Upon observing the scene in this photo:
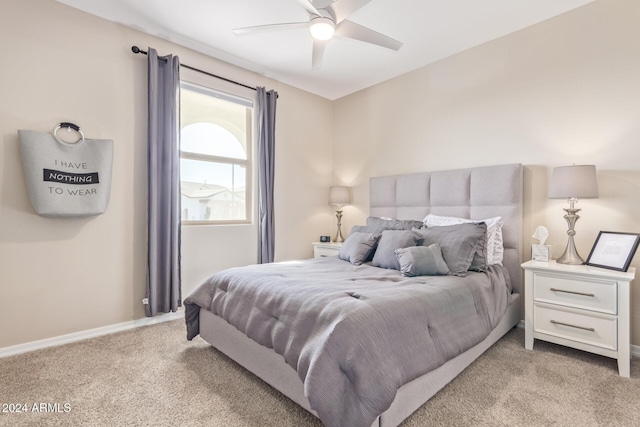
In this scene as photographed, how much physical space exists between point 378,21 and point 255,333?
2.78m

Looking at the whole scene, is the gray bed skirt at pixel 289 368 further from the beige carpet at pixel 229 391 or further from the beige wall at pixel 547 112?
the beige wall at pixel 547 112

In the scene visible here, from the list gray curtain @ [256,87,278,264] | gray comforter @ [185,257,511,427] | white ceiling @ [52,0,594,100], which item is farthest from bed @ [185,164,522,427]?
white ceiling @ [52,0,594,100]

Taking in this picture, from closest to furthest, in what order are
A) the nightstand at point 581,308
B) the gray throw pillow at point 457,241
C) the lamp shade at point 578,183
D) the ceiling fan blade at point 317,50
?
1. the nightstand at point 581,308
2. the lamp shade at point 578,183
3. the gray throw pillow at point 457,241
4. the ceiling fan blade at point 317,50

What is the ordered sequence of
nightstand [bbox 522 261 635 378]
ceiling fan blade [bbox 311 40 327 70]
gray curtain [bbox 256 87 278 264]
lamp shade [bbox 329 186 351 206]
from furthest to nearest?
lamp shade [bbox 329 186 351 206]
gray curtain [bbox 256 87 278 264]
ceiling fan blade [bbox 311 40 327 70]
nightstand [bbox 522 261 635 378]

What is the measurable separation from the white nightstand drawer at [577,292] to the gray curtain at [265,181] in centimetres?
270

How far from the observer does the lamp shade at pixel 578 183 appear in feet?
7.49

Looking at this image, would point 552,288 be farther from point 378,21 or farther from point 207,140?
point 207,140

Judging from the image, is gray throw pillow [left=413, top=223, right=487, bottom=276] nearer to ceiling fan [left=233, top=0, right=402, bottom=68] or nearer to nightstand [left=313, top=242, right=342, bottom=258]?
nightstand [left=313, top=242, right=342, bottom=258]

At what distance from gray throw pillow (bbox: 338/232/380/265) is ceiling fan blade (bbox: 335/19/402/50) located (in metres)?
1.65

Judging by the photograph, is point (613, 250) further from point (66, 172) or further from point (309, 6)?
point (66, 172)

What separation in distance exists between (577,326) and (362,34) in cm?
265

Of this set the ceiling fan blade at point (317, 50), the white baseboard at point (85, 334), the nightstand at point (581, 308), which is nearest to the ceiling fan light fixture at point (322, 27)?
the ceiling fan blade at point (317, 50)

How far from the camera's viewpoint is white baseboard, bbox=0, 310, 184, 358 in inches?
92.2

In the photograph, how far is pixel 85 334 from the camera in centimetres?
264
